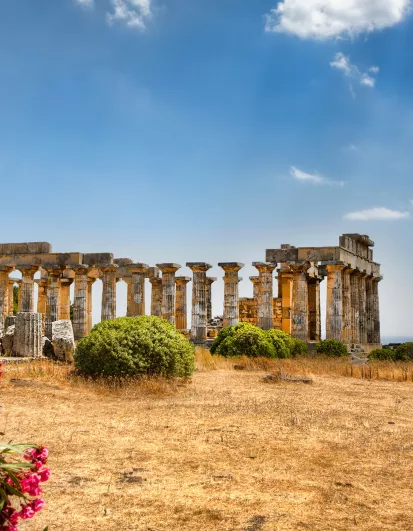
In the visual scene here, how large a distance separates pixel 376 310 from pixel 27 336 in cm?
2652

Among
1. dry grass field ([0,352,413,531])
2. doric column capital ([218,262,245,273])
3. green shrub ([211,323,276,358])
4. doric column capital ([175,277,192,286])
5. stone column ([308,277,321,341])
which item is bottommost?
dry grass field ([0,352,413,531])

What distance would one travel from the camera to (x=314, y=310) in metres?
37.6

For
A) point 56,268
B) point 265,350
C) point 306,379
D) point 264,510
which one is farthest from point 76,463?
point 56,268

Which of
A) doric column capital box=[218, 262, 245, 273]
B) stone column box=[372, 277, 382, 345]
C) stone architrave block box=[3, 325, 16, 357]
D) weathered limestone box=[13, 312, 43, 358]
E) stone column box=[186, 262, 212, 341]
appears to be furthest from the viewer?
stone column box=[372, 277, 382, 345]

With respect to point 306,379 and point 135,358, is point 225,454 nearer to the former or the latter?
point 135,358

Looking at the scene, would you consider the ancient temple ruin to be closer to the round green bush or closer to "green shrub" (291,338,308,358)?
"green shrub" (291,338,308,358)

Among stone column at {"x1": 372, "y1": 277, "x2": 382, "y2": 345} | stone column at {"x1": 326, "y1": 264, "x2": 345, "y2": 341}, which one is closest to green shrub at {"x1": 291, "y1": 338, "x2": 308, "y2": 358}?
stone column at {"x1": 326, "y1": 264, "x2": 345, "y2": 341}

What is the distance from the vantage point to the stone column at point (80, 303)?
34.5 meters

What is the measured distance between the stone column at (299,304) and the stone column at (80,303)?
12.2 meters

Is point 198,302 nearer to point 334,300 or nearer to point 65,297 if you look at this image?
point 334,300

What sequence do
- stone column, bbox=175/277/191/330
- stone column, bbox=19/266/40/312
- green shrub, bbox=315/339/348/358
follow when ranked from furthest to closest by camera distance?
stone column, bbox=175/277/191/330, stone column, bbox=19/266/40/312, green shrub, bbox=315/339/348/358

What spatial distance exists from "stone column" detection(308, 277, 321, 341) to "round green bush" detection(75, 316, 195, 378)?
74.5 ft

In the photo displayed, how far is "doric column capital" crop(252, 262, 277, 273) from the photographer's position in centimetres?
3173

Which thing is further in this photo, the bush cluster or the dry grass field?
the bush cluster
